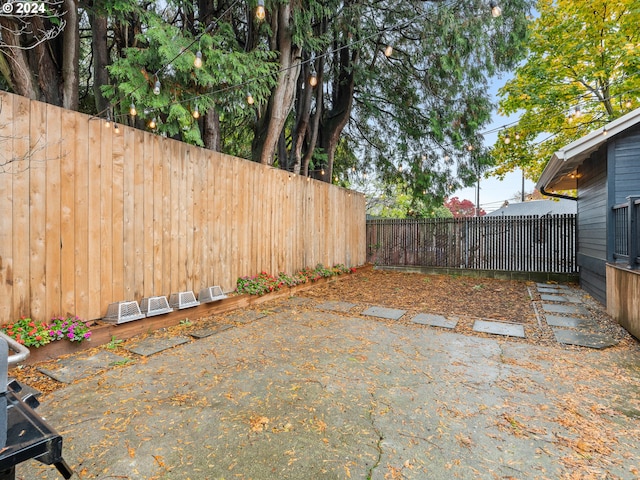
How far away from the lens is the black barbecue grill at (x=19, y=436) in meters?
0.75

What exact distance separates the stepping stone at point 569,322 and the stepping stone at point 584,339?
30 centimetres

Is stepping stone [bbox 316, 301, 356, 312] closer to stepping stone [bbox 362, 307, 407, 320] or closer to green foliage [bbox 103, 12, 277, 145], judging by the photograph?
stepping stone [bbox 362, 307, 407, 320]

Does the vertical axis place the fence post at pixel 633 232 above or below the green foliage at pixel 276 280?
above

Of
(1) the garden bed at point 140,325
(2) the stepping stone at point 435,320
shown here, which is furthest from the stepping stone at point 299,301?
(2) the stepping stone at point 435,320

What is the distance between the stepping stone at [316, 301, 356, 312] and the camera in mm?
4887

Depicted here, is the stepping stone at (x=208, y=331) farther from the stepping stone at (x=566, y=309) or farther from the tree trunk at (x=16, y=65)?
the stepping stone at (x=566, y=309)

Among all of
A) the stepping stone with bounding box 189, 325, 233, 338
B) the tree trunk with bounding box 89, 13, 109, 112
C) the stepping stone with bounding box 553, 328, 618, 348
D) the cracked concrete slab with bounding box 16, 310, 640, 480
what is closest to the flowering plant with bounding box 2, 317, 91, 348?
the cracked concrete slab with bounding box 16, 310, 640, 480

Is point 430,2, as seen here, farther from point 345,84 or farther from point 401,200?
point 401,200

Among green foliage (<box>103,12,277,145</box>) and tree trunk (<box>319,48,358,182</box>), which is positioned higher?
tree trunk (<box>319,48,358,182</box>)

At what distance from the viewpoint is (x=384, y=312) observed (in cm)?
470

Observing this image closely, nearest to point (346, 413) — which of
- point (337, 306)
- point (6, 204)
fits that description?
point (337, 306)

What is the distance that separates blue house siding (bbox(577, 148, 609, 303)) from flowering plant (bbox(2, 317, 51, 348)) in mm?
7587

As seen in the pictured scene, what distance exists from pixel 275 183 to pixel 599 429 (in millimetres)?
5240

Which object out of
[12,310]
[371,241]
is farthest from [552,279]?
[12,310]
